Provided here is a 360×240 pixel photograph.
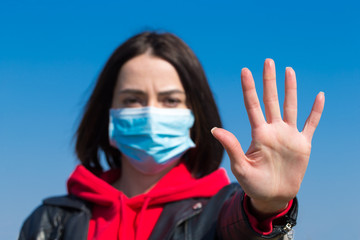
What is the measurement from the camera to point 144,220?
409cm

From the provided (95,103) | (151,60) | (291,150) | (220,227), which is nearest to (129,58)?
(151,60)

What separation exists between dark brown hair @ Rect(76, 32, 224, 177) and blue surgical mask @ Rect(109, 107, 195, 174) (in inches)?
5.7

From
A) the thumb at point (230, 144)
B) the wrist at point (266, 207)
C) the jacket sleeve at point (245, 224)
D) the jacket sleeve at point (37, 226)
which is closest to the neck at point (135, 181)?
the jacket sleeve at point (37, 226)

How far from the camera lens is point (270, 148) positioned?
9.43ft

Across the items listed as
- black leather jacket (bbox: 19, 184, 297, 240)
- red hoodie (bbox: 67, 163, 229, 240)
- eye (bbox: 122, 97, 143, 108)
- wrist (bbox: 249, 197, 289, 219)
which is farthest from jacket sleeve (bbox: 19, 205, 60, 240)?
wrist (bbox: 249, 197, 289, 219)

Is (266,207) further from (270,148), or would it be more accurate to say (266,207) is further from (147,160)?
(147,160)

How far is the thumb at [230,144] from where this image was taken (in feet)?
9.27

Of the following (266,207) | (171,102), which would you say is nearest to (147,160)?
(171,102)

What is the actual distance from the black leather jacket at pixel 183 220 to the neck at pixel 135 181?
40 centimetres

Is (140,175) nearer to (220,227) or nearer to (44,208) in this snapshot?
(44,208)

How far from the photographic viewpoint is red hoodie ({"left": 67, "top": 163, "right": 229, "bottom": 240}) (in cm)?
405

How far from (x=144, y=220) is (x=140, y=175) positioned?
61 cm

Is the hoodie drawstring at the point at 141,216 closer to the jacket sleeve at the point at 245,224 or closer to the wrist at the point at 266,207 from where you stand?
the jacket sleeve at the point at 245,224

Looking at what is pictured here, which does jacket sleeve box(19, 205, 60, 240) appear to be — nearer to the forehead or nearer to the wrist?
the forehead
